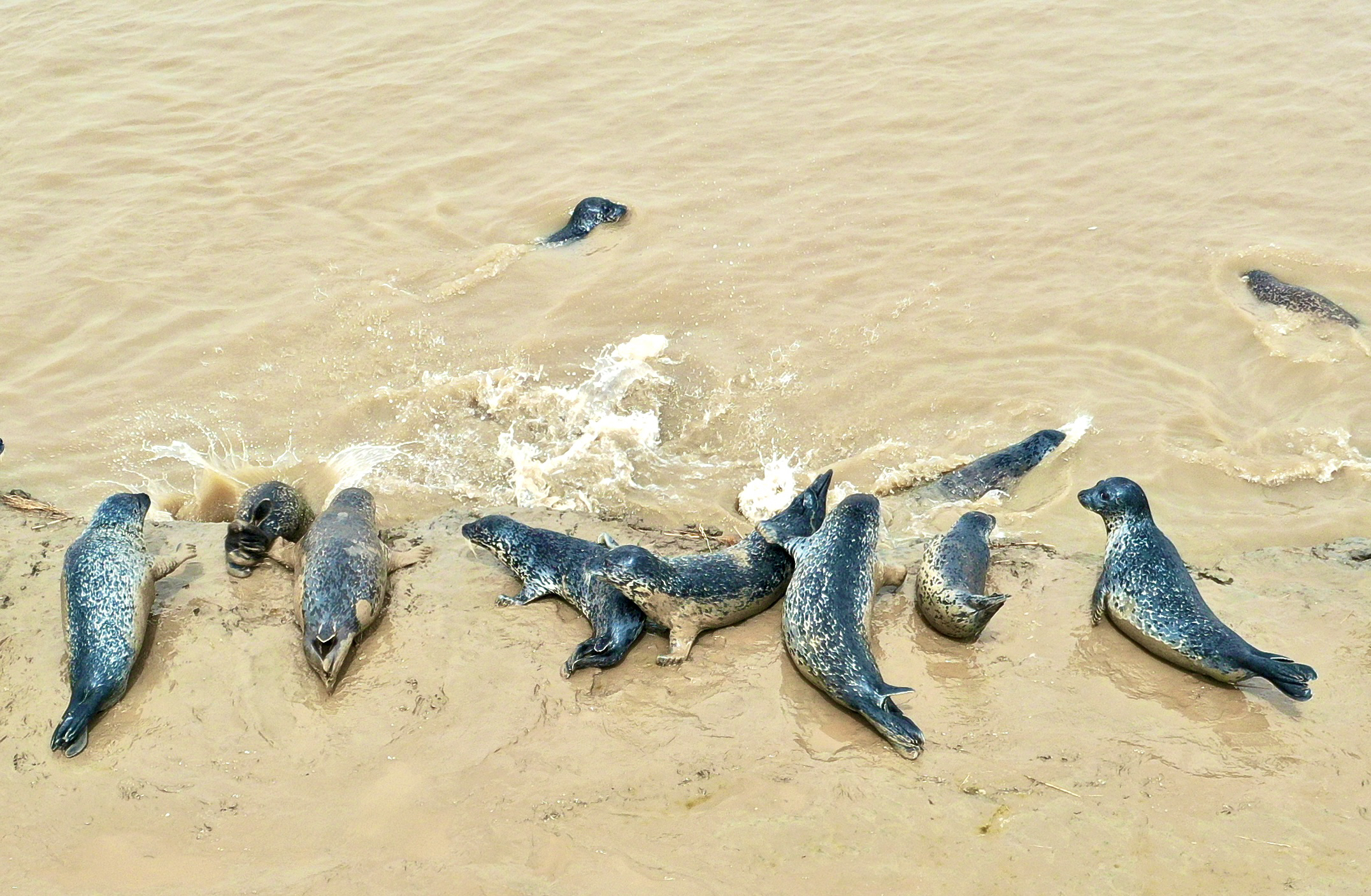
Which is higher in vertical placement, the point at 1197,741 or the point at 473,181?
the point at 473,181

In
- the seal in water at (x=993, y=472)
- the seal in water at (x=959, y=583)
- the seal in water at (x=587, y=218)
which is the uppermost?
the seal in water at (x=587, y=218)

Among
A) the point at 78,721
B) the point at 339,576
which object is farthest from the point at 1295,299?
the point at 78,721

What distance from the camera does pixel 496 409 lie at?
22.1 feet

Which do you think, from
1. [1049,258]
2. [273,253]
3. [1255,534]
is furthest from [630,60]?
[1255,534]

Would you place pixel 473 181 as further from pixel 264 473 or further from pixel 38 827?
pixel 38 827

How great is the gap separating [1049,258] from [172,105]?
8834mm

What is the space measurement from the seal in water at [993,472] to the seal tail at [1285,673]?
222cm

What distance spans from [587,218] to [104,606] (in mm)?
5148

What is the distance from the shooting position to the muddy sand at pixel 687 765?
3.43m

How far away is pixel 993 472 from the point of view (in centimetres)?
614

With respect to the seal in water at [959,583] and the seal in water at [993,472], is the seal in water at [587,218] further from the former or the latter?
the seal in water at [959,583]

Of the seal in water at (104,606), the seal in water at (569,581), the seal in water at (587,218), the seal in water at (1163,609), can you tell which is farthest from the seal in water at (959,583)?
the seal in water at (587,218)

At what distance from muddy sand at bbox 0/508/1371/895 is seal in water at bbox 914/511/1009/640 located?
0.35 feet

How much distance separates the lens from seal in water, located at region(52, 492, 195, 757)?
164 inches
